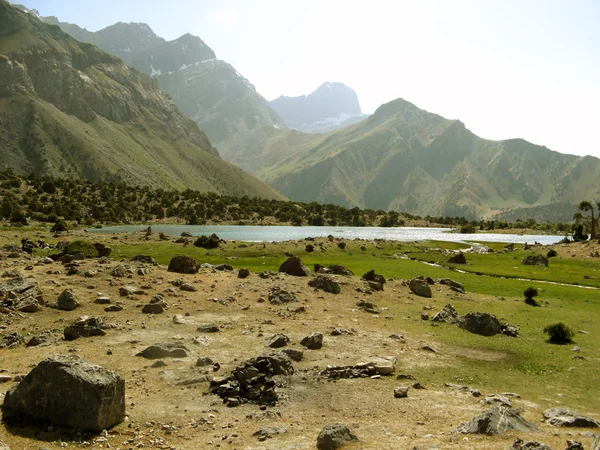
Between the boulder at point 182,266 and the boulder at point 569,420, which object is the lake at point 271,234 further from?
the boulder at point 569,420

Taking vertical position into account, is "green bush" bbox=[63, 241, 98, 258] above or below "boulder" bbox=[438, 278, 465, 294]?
above

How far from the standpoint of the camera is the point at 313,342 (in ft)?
71.8

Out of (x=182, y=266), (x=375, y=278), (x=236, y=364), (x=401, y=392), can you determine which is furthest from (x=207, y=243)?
(x=401, y=392)

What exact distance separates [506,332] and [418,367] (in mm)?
11030

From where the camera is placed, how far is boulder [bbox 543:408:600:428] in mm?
13984

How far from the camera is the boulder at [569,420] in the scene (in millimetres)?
13984

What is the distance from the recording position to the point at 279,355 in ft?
60.4

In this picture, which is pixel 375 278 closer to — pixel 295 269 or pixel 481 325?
pixel 295 269

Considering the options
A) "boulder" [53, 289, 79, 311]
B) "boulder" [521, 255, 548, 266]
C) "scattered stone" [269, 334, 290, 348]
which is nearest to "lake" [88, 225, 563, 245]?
"boulder" [521, 255, 548, 266]

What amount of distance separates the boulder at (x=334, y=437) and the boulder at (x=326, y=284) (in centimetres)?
2295

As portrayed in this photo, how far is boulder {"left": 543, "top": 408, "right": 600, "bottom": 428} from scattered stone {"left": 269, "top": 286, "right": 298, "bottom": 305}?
18873 mm

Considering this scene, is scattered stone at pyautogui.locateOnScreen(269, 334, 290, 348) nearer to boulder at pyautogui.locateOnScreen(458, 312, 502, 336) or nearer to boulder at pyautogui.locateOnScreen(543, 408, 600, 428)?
boulder at pyautogui.locateOnScreen(543, 408, 600, 428)

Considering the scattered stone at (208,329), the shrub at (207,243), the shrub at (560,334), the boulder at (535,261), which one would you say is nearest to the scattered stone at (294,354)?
the scattered stone at (208,329)

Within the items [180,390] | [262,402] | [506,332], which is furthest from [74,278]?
[506,332]
